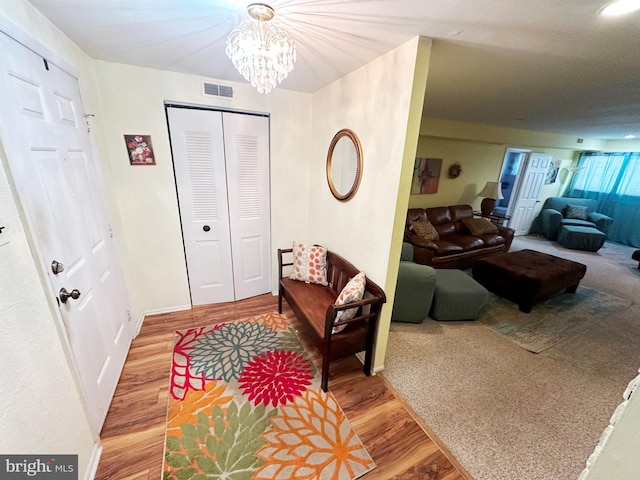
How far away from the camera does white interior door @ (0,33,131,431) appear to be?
1.18 meters

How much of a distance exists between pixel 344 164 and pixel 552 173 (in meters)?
7.07

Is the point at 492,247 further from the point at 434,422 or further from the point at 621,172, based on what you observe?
the point at 621,172

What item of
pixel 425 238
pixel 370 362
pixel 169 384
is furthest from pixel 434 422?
pixel 425 238

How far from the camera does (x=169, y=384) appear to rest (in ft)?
6.41

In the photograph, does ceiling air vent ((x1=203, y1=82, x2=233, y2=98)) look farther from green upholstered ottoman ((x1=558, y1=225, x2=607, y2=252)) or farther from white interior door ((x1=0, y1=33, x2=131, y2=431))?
green upholstered ottoman ((x1=558, y1=225, x2=607, y2=252))

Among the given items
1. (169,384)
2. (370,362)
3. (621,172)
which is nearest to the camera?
(169,384)

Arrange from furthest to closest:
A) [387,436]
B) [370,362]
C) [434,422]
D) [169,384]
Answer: [370,362], [169,384], [434,422], [387,436]

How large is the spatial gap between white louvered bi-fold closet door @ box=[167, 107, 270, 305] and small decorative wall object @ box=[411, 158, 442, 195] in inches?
119

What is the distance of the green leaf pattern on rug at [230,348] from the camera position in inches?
83.0

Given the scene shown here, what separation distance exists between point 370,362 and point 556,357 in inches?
73.7

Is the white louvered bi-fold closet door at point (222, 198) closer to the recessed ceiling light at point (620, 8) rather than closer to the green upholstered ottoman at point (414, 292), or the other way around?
the green upholstered ottoman at point (414, 292)

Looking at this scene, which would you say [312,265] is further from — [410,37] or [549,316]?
[549,316]

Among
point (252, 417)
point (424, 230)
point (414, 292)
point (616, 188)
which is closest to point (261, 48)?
point (252, 417)

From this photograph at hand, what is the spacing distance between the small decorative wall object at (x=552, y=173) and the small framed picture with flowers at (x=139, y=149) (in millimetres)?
8308
